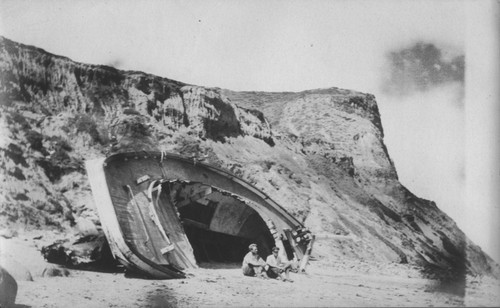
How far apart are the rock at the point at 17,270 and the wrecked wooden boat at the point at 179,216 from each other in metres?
1.45

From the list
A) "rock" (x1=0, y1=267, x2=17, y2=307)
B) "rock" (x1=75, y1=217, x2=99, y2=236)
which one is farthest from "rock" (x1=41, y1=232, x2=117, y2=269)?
"rock" (x1=0, y1=267, x2=17, y2=307)

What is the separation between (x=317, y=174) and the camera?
2641cm

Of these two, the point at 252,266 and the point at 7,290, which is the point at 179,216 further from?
the point at 7,290

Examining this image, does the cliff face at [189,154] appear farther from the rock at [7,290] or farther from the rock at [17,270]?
the rock at [7,290]

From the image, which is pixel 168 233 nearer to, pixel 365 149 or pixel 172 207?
pixel 172 207

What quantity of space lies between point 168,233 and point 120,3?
498 cm

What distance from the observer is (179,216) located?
10.8 meters

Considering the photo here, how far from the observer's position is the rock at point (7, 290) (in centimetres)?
679

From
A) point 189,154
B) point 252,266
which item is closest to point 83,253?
point 252,266

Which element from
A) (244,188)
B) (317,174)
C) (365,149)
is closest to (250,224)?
(244,188)

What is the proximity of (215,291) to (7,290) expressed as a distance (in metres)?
2.95

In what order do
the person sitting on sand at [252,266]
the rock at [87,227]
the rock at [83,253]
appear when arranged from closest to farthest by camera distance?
the rock at [83,253] < the person sitting on sand at [252,266] < the rock at [87,227]

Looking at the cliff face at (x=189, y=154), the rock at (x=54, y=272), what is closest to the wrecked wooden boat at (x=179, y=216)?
the rock at (x=54, y=272)

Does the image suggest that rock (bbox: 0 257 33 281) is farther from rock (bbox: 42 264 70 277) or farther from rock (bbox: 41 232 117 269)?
rock (bbox: 41 232 117 269)
